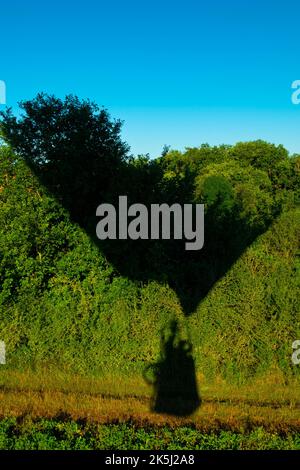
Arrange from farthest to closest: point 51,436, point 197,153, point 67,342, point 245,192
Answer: point 197,153 < point 245,192 < point 67,342 < point 51,436

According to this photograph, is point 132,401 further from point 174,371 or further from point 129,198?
point 129,198

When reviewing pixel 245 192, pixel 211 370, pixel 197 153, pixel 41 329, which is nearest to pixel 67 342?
pixel 41 329

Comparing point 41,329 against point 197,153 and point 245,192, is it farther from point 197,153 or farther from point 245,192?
point 197,153

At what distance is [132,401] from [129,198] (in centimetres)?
547

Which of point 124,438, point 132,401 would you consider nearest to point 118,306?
point 132,401

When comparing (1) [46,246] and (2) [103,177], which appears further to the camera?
(2) [103,177]

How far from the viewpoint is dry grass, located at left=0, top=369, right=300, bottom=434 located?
6.97 metres

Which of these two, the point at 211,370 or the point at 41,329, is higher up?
the point at 41,329

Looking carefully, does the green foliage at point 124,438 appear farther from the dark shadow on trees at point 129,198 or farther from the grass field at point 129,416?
the dark shadow on trees at point 129,198

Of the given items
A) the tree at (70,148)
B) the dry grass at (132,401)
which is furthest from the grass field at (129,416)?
the tree at (70,148)

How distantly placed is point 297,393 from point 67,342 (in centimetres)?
508

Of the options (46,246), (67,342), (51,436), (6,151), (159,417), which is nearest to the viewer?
(51,436)

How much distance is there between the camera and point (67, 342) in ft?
32.3

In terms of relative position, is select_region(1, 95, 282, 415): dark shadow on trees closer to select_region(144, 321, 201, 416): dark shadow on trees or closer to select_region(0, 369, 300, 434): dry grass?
select_region(144, 321, 201, 416): dark shadow on trees
